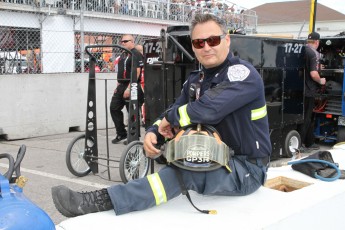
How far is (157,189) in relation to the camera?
263cm

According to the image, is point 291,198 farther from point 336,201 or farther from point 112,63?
point 112,63

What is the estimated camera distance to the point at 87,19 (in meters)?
18.1

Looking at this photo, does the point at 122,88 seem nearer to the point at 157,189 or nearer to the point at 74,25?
the point at 157,189

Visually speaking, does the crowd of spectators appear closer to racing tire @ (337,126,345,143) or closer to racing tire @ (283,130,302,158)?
racing tire @ (337,126,345,143)

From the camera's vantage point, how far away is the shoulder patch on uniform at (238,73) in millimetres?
2677

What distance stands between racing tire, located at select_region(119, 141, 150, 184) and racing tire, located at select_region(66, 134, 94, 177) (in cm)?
80

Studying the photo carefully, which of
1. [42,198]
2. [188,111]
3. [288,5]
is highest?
[288,5]

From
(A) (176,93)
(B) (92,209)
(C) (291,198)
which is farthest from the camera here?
(A) (176,93)

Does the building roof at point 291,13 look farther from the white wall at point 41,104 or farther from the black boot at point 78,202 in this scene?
the black boot at point 78,202

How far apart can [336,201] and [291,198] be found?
0.37 meters

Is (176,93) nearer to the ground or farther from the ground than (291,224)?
farther from the ground

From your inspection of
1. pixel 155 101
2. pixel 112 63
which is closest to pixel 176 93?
pixel 155 101

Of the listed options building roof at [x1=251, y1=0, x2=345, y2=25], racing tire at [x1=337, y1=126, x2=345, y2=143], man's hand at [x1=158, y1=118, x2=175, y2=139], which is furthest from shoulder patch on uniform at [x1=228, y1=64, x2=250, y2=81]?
building roof at [x1=251, y1=0, x2=345, y2=25]

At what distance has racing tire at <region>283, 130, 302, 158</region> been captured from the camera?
24.3 ft
